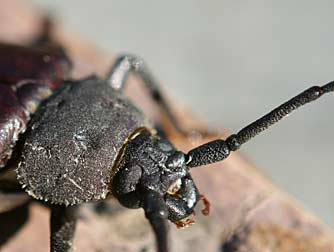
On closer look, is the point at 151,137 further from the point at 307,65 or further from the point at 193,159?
the point at 307,65

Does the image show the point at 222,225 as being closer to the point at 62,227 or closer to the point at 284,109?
the point at 62,227

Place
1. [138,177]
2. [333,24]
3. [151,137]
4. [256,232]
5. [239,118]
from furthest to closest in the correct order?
[333,24] < [239,118] < [256,232] < [151,137] < [138,177]

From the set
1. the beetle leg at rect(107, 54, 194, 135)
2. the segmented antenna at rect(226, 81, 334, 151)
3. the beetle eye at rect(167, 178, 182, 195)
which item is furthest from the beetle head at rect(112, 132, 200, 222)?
the beetle leg at rect(107, 54, 194, 135)

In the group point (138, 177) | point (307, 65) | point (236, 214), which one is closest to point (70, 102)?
point (138, 177)

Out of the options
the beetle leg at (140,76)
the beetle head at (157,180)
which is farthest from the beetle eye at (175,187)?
the beetle leg at (140,76)

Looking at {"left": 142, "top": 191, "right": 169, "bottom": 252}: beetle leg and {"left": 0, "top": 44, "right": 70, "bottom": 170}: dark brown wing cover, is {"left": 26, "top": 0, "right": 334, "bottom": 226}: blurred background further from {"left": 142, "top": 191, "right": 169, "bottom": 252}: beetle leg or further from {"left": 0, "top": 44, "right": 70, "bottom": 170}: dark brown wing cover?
{"left": 142, "top": 191, "right": 169, "bottom": 252}: beetle leg

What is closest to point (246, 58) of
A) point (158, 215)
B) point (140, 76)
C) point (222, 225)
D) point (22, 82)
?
point (140, 76)
